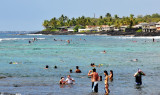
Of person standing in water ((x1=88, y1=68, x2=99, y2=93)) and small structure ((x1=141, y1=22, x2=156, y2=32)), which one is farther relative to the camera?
small structure ((x1=141, y1=22, x2=156, y2=32))

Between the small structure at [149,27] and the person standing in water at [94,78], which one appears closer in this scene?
the person standing in water at [94,78]

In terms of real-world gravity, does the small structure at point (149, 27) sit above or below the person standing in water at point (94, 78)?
below

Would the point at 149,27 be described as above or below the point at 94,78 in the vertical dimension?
below

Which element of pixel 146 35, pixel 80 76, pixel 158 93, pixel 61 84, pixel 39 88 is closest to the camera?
pixel 158 93

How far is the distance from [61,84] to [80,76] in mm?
5242

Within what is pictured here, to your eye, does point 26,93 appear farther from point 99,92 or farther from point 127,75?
point 127,75

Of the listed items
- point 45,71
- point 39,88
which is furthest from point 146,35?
point 39,88

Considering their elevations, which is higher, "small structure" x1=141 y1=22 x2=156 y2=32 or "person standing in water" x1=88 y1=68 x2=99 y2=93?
"person standing in water" x1=88 y1=68 x2=99 y2=93

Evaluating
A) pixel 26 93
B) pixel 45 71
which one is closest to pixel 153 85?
pixel 26 93

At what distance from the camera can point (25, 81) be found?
95.1 ft

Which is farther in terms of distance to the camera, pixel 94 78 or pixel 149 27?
pixel 149 27

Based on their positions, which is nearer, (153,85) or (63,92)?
(63,92)

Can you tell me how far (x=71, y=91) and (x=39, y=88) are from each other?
261 centimetres

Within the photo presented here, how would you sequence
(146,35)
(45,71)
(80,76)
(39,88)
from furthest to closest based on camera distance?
(146,35) < (45,71) < (80,76) < (39,88)
